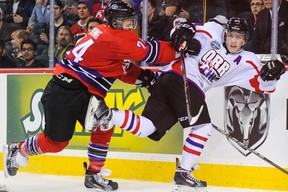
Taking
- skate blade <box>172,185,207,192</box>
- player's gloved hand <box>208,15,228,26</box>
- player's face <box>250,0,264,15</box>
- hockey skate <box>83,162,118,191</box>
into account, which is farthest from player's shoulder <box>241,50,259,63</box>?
hockey skate <box>83,162,118,191</box>

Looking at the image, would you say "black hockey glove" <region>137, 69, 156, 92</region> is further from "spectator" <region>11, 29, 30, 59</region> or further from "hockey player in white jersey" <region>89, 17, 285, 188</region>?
"spectator" <region>11, 29, 30, 59</region>

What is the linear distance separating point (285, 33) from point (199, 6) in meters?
0.63

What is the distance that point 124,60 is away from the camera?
405 cm

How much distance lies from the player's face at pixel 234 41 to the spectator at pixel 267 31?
374 millimetres

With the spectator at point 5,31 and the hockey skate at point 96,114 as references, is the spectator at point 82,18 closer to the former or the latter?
the spectator at point 5,31

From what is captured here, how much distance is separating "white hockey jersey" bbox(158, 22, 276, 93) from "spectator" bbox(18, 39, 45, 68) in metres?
1.46

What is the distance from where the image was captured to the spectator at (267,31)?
4.26m

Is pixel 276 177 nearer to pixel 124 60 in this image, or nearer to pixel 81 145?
pixel 124 60

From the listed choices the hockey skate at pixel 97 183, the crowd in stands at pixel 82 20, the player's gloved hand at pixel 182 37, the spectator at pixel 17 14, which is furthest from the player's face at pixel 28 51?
the player's gloved hand at pixel 182 37

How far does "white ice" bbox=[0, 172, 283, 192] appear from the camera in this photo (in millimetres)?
4176

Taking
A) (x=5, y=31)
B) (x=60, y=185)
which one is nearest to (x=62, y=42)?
(x=5, y=31)

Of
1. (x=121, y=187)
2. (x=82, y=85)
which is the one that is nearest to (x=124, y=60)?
(x=82, y=85)

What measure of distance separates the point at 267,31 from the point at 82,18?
1419 millimetres

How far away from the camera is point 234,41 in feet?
12.9
